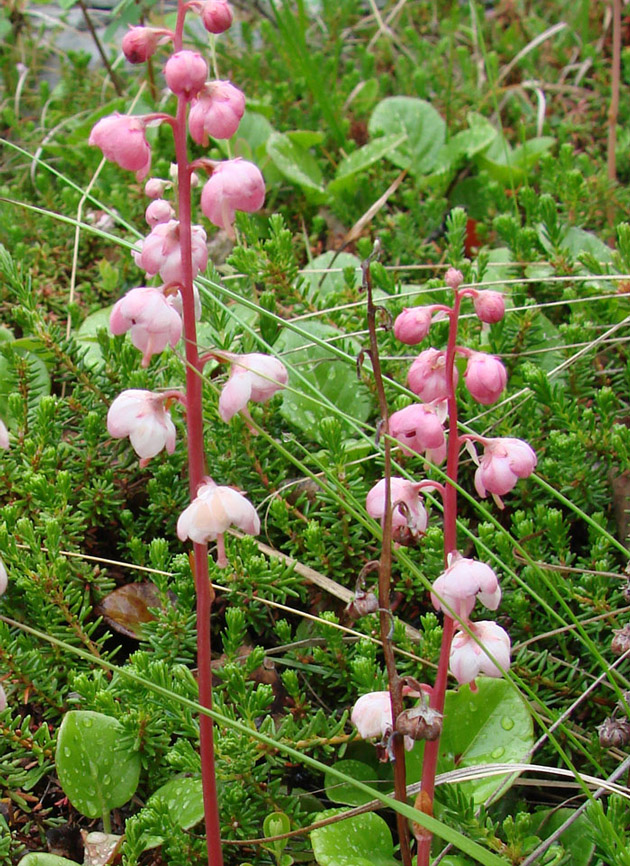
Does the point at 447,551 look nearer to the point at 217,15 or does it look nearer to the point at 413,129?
the point at 217,15

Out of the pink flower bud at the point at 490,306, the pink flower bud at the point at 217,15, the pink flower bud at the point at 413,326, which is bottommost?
the pink flower bud at the point at 413,326

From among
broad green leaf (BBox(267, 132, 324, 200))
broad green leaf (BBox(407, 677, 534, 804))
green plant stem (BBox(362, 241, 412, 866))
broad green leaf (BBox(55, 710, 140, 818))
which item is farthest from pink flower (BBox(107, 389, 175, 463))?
broad green leaf (BBox(267, 132, 324, 200))

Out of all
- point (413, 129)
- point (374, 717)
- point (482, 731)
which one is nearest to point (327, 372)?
point (482, 731)

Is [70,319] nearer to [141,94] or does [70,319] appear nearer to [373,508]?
[141,94]

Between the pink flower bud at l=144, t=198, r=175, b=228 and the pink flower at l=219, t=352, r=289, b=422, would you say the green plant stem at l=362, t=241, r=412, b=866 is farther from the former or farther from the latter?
the pink flower bud at l=144, t=198, r=175, b=228

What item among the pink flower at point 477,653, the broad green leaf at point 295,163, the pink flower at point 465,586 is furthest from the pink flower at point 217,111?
the broad green leaf at point 295,163

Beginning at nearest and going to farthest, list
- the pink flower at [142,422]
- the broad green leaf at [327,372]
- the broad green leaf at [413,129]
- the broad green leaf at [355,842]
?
1. the pink flower at [142,422]
2. the broad green leaf at [355,842]
3. the broad green leaf at [327,372]
4. the broad green leaf at [413,129]

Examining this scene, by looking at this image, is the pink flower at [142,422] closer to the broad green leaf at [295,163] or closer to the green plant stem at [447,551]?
the green plant stem at [447,551]
